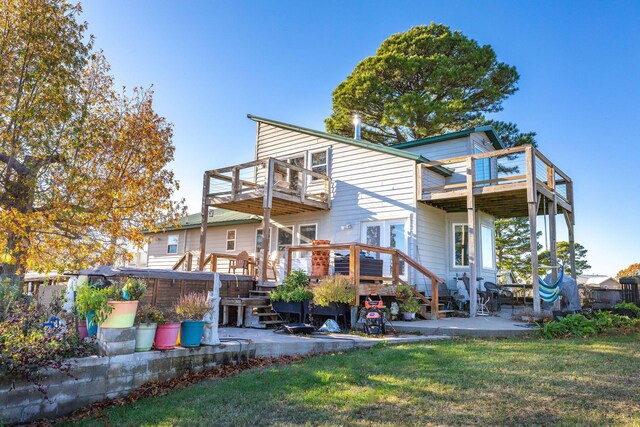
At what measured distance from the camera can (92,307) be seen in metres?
4.88

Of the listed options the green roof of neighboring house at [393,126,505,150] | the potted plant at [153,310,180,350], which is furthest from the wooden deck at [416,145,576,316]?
the potted plant at [153,310,180,350]

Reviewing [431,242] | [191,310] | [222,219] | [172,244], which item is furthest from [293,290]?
[172,244]

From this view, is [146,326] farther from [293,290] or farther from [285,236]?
[285,236]

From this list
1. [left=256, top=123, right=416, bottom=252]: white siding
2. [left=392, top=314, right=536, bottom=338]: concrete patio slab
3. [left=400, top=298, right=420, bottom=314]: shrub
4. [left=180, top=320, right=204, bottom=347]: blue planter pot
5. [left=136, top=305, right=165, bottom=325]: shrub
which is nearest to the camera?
[left=136, top=305, right=165, bottom=325]: shrub

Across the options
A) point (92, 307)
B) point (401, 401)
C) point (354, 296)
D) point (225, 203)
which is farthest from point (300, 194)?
point (401, 401)

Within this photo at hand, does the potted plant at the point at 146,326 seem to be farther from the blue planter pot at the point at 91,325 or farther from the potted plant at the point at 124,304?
the blue planter pot at the point at 91,325

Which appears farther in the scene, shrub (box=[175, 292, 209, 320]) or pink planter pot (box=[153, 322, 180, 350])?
shrub (box=[175, 292, 209, 320])

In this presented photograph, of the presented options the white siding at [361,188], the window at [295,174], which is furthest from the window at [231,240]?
the white siding at [361,188]

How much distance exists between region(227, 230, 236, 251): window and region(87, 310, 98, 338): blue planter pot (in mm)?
12802

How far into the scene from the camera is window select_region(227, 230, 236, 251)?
59.3 feet

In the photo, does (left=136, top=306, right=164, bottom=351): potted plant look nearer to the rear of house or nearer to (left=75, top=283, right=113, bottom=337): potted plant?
(left=75, top=283, right=113, bottom=337): potted plant

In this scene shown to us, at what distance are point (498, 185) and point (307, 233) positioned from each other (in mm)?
6431

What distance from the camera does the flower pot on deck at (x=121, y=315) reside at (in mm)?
4801

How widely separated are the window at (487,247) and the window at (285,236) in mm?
6449
